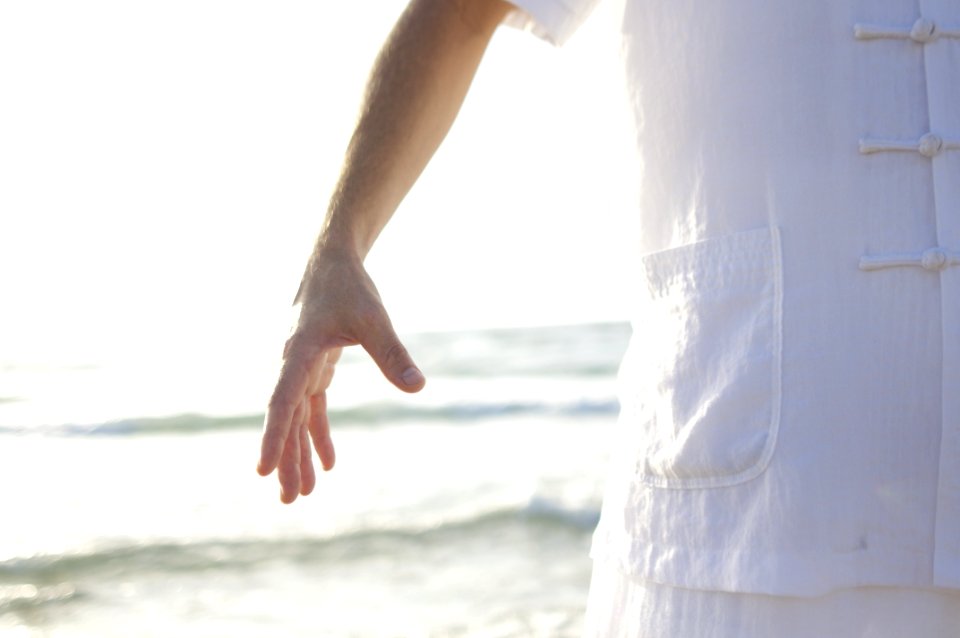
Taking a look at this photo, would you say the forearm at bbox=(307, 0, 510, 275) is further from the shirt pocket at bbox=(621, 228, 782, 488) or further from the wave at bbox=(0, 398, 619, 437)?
the wave at bbox=(0, 398, 619, 437)

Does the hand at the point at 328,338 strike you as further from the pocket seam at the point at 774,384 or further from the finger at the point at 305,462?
the pocket seam at the point at 774,384

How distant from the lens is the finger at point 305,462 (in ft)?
4.52

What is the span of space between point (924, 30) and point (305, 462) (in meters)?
0.80

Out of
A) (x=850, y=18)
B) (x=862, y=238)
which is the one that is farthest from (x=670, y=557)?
(x=850, y=18)

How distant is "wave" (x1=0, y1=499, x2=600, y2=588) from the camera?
5.89 m

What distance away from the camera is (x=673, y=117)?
1.22m

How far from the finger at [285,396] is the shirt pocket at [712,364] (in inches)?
14.0

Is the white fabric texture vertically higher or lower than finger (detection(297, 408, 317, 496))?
lower

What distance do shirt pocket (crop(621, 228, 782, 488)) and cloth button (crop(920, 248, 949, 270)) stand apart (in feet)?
0.42

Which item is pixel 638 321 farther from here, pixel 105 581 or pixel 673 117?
pixel 105 581

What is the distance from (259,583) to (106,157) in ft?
58.1

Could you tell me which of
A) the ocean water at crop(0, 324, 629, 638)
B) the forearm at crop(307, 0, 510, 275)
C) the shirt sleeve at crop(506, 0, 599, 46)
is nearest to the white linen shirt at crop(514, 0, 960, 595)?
the shirt sleeve at crop(506, 0, 599, 46)

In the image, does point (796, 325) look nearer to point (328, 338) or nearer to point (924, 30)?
point (924, 30)

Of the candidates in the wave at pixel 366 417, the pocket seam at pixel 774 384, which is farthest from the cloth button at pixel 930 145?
the wave at pixel 366 417
